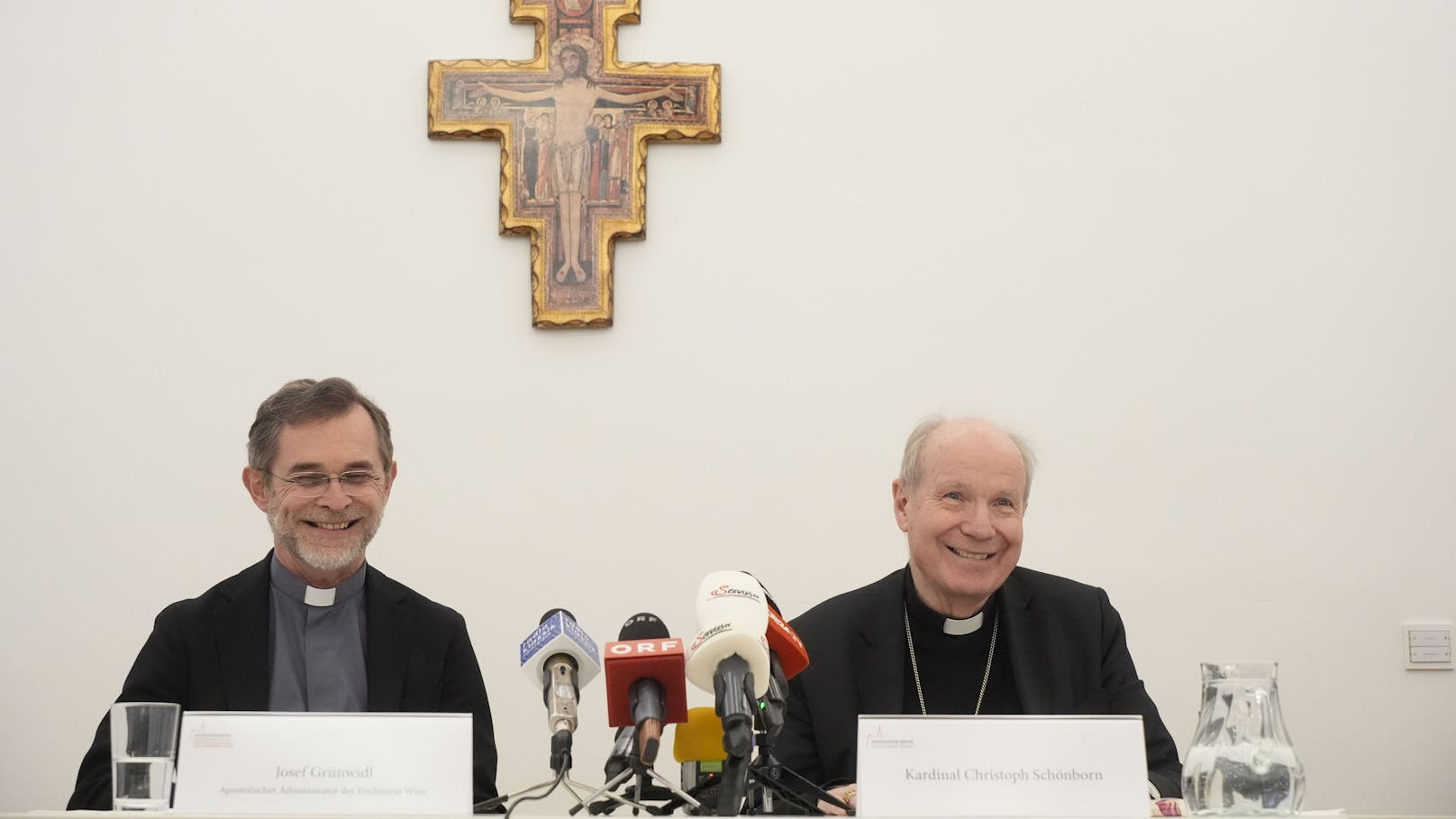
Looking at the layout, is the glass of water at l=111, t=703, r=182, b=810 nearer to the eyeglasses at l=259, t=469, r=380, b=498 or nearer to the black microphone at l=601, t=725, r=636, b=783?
the black microphone at l=601, t=725, r=636, b=783

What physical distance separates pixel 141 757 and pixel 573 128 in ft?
7.77

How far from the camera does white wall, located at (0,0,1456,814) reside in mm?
3863

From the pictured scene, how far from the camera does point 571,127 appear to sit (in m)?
3.97

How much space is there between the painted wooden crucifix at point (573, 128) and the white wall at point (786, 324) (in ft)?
0.24

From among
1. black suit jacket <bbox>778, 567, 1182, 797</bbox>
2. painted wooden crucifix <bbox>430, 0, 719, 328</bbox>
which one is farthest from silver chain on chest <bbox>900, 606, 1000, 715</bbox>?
painted wooden crucifix <bbox>430, 0, 719, 328</bbox>

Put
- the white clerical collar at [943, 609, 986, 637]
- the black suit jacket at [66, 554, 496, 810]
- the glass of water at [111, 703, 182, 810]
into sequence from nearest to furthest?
the glass of water at [111, 703, 182, 810], the black suit jacket at [66, 554, 496, 810], the white clerical collar at [943, 609, 986, 637]

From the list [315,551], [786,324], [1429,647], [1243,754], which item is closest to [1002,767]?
[1243,754]

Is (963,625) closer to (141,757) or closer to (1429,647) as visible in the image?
(1429,647)

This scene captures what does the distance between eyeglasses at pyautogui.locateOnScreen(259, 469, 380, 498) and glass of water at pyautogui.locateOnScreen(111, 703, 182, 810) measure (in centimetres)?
93

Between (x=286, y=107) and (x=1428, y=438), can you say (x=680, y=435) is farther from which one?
(x=1428, y=438)

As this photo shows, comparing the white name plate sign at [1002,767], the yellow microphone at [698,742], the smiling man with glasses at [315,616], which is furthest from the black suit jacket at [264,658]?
the white name plate sign at [1002,767]

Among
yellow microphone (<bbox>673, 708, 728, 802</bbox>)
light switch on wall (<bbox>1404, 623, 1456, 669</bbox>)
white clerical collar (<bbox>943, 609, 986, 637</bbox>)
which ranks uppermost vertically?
white clerical collar (<bbox>943, 609, 986, 637</bbox>)

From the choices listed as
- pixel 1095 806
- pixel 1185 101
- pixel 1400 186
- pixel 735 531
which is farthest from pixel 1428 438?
pixel 1095 806

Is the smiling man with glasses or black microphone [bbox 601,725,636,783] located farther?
the smiling man with glasses
